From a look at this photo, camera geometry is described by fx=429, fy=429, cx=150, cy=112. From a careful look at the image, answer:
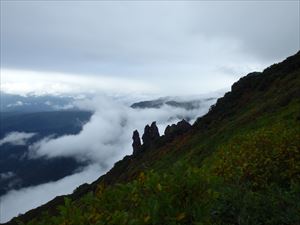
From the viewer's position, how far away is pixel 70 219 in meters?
6.03

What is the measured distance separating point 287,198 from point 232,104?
2502 inches

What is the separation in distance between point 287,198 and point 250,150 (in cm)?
656

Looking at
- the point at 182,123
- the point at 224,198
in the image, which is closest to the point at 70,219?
the point at 224,198

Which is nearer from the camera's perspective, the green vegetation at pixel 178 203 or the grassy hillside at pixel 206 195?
the green vegetation at pixel 178 203

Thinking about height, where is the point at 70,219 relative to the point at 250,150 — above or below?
below

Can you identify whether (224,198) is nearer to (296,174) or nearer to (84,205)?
(84,205)

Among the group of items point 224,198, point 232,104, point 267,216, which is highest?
point 232,104

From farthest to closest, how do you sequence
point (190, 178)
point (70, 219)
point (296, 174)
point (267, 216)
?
point (296, 174) < point (267, 216) < point (190, 178) < point (70, 219)

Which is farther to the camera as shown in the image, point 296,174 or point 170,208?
point 296,174

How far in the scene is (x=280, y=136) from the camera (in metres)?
17.5

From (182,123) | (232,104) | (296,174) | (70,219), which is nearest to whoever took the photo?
(70,219)

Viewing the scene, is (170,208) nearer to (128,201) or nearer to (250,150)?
(128,201)

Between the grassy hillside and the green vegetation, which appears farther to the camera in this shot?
the grassy hillside

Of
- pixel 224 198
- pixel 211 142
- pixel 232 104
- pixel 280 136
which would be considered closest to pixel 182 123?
pixel 232 104
